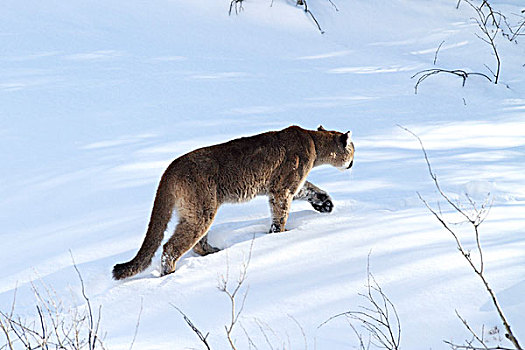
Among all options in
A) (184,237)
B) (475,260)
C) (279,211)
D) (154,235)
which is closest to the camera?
(475,260)

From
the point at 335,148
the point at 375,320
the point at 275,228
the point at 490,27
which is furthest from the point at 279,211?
the point at 490,27

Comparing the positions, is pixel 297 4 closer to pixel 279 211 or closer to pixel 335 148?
pixel 335 148

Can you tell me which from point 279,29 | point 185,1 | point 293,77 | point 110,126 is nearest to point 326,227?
point 110,126

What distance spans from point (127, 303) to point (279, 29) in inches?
341

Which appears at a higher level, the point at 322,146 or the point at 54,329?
the point at 322,146

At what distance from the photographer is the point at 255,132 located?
28.4 feet

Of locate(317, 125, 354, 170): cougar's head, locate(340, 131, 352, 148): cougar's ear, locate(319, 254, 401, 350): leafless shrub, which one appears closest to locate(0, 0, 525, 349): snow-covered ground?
locate(319, 254, 401, 350): leafless shrub

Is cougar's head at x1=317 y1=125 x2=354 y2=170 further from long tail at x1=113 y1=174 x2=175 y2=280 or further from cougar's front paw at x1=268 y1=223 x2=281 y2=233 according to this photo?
long tail at x1=113 y1=174 x2=175 y2=280

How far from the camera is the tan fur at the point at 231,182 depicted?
562cm

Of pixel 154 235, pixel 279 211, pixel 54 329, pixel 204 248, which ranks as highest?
pixel 54 329

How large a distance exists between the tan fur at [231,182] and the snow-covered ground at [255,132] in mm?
242

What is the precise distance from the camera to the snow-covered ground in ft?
15.0

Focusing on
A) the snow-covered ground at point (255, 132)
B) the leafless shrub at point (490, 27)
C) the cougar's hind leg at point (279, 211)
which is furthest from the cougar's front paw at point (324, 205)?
the leafless shrub at point (490, 27)

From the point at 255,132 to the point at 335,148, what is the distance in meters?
1.91
